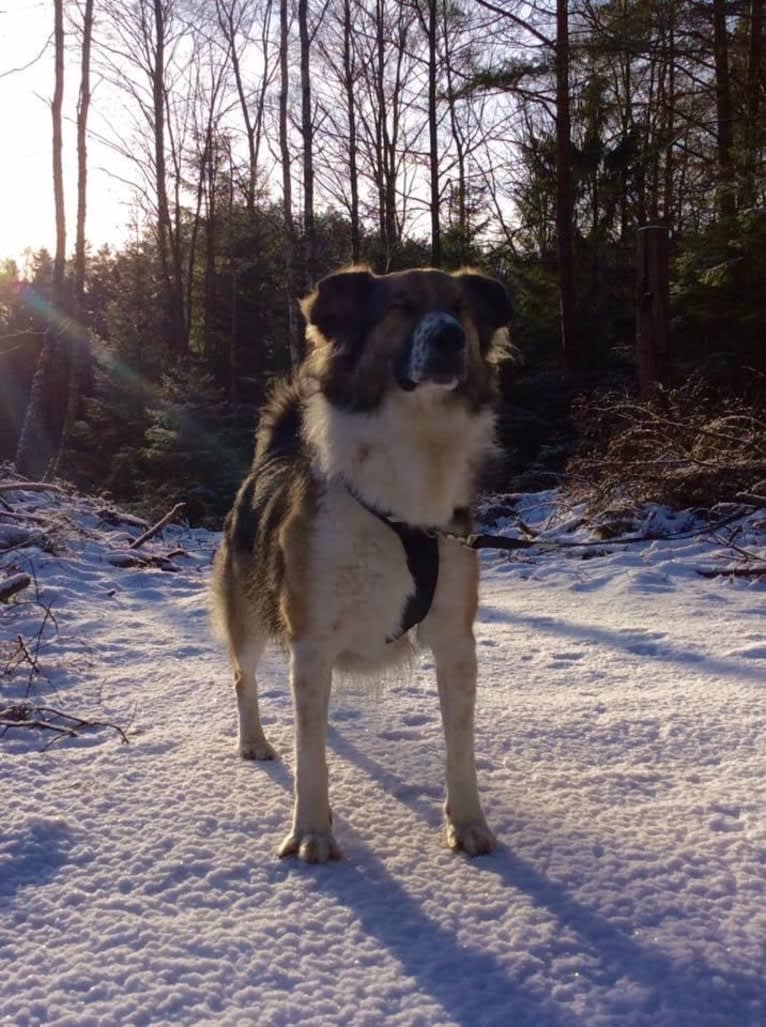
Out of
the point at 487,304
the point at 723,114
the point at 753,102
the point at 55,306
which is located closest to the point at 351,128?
the point at 55,306

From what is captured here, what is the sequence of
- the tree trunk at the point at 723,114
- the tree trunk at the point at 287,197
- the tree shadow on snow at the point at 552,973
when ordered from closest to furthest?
the tree shadow on snow at the point at 552,973, the tree trunk at the point at 723,114, the tree trunk at the point at 287,197

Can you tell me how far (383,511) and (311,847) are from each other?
88 cm

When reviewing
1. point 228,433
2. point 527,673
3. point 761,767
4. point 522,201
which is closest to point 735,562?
point 527,673

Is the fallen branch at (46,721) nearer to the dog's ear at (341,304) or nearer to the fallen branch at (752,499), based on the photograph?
the dog's ear at (341,304)

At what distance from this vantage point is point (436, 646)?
2303 mm

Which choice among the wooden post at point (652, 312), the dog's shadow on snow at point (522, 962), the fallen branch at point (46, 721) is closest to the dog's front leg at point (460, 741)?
the dog's shadow on snow at point (522, 962)

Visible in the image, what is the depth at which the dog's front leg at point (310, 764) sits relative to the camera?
2.08 meters

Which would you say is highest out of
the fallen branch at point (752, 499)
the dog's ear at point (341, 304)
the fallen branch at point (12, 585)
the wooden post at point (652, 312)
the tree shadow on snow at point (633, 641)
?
the wooden post at point (652, 312)

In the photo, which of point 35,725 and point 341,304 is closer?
Result: point 341,304

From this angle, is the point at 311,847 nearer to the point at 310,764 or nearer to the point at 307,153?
the point at 310,764

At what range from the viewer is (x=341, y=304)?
2613mm

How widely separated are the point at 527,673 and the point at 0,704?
7.12 ft

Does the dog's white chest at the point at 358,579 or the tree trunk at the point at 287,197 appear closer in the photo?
the dog's white chest at the point at 358,579

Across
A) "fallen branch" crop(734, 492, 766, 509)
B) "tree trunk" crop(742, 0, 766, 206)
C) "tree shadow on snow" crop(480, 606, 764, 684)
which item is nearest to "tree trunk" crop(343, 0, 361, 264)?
"tree trunk" crop(742, 0, 766, 206)
